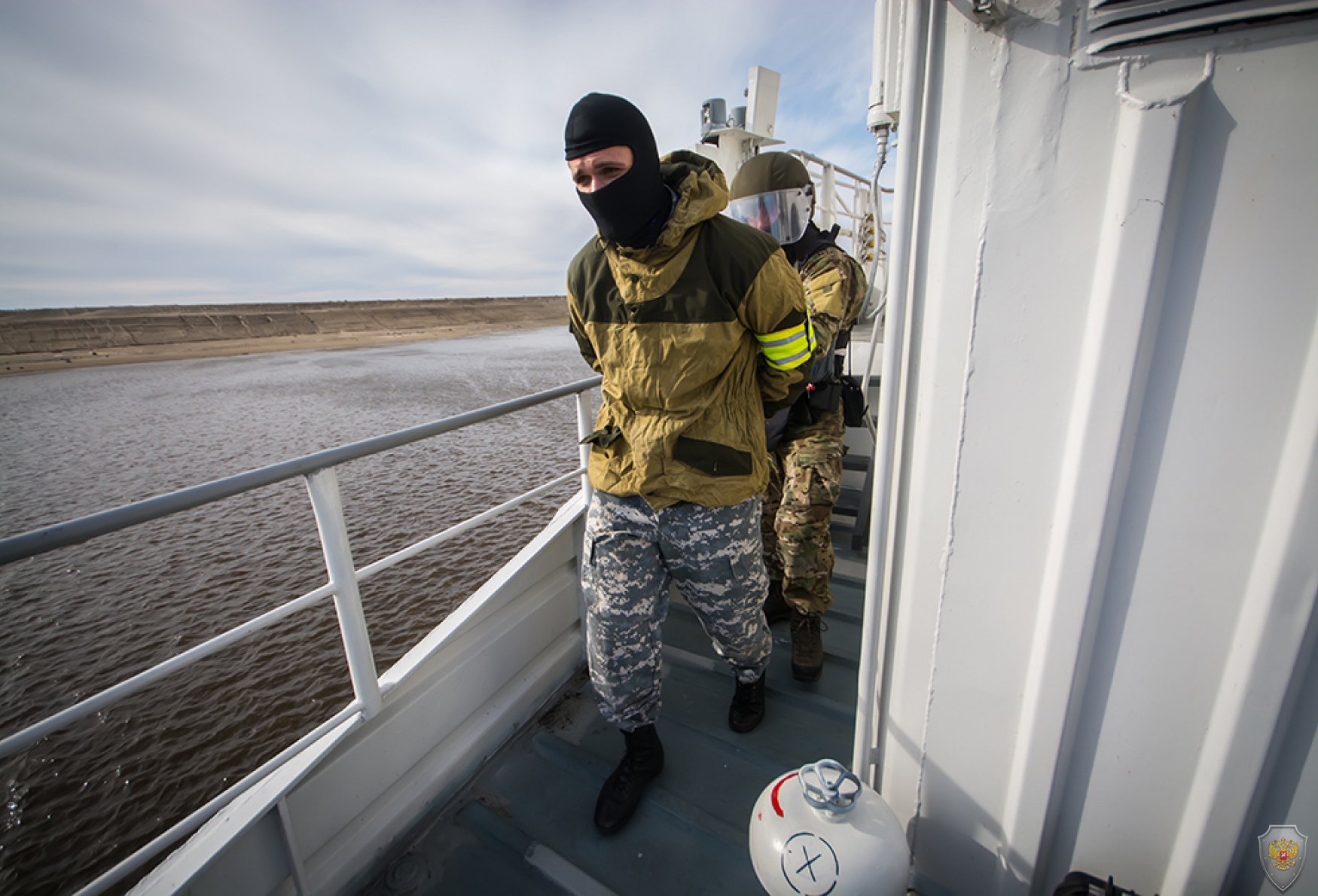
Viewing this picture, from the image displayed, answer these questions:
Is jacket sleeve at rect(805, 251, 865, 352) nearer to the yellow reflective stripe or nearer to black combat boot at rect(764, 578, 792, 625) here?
the yellow reflective stripe

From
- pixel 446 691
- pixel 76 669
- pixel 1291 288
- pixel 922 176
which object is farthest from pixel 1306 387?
pixel 76 669

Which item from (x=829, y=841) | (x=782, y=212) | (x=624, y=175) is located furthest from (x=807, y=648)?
(x=624, y=175)

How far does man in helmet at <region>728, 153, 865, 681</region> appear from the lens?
1912mm

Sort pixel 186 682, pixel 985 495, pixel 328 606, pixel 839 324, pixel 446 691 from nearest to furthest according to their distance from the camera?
pixel 985 495 → pixel 446 691 → pixel 839 324 → pixel 186 682 → pixel 328 606

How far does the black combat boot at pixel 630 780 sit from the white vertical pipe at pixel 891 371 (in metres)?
0.65

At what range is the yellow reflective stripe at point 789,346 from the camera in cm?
139

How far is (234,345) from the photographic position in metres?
30.3

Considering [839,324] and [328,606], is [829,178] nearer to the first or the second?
[839,324]

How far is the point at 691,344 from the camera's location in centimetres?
131

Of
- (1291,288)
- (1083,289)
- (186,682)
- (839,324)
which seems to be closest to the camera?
(1291,288)

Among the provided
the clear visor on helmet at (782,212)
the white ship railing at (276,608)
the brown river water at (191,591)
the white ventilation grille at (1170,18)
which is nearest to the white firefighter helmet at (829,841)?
the white ship railing at (276,608)

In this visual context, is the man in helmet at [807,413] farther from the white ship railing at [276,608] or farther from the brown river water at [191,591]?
the brown river water at [191,591]

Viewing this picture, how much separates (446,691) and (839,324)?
1.76 meters

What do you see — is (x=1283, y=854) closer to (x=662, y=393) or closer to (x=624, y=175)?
(x=662, y=393)
